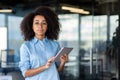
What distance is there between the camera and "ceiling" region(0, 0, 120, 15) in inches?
287

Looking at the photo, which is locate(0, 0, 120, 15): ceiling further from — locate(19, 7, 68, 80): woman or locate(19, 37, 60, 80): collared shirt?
locate(19, 37, 60, 80): collared shirt

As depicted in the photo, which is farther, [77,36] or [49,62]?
[77,36]

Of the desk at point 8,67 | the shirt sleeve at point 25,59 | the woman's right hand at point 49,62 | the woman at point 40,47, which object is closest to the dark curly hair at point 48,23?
the woman at point 40,47

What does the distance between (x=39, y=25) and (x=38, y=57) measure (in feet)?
0.78

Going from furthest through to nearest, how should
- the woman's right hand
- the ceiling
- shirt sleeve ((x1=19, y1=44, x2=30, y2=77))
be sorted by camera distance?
the ceiling, shirt sleeve ((x1=19, y1=44, x2=30, y2=77)), the woman's right hand

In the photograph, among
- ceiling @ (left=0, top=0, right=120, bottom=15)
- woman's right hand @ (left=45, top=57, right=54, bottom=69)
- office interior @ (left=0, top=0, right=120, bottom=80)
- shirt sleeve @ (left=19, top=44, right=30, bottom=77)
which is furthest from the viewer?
office interior @ (left=0, top=0, right=120, bottom=80)

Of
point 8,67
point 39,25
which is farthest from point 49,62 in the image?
point 8,67

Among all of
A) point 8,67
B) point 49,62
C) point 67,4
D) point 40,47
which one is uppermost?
point 67,4

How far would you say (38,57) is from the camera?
2.72m

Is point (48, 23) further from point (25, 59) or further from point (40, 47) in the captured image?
point (25, 59)

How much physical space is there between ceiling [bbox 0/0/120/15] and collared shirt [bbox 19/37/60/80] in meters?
4.64

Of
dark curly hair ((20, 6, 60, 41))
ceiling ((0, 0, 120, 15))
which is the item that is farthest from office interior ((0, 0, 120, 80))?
dark curly hair ((20, 6, 60, 41))

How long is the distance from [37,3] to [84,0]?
97cm

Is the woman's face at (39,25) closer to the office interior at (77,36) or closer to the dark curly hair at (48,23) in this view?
the dark curly hair at (48,23)
